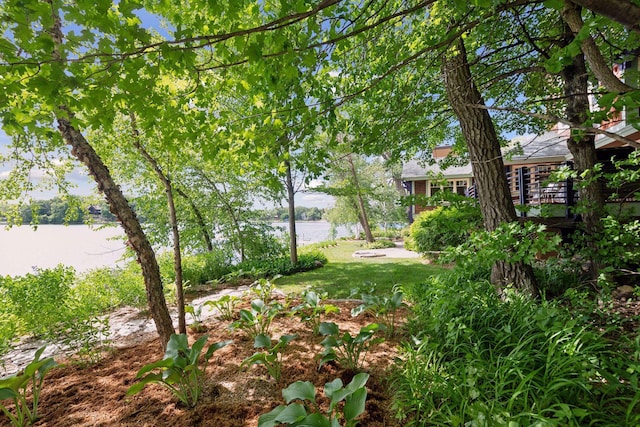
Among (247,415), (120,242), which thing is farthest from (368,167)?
(247,415)

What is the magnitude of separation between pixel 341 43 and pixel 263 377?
285cm

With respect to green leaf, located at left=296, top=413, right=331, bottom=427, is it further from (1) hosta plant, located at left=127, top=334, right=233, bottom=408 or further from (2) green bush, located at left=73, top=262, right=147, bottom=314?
(2) green bush, located at left=73, top=262, right=147, bottom=314

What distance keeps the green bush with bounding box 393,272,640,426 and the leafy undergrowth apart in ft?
0.94

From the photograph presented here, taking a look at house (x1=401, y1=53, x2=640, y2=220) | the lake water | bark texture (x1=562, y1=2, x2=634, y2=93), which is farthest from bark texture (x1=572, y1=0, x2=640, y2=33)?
the lake water

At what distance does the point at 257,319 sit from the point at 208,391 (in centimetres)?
84

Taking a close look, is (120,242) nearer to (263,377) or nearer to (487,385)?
(263,377)

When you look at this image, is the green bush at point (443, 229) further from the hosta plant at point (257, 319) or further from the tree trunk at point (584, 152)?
the hosta plant at point (257, 319)

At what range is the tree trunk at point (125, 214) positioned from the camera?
2467mm

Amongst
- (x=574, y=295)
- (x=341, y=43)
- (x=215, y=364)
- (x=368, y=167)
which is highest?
(x=368, y=167)

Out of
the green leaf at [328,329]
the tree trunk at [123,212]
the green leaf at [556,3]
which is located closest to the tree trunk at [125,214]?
the tree trunk at [123,212]

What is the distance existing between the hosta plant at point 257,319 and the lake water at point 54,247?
385 centimetres

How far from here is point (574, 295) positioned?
282 cm

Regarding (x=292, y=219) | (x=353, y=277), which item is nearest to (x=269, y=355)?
(x=353, y=277)

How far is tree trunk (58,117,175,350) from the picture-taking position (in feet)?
8.09
